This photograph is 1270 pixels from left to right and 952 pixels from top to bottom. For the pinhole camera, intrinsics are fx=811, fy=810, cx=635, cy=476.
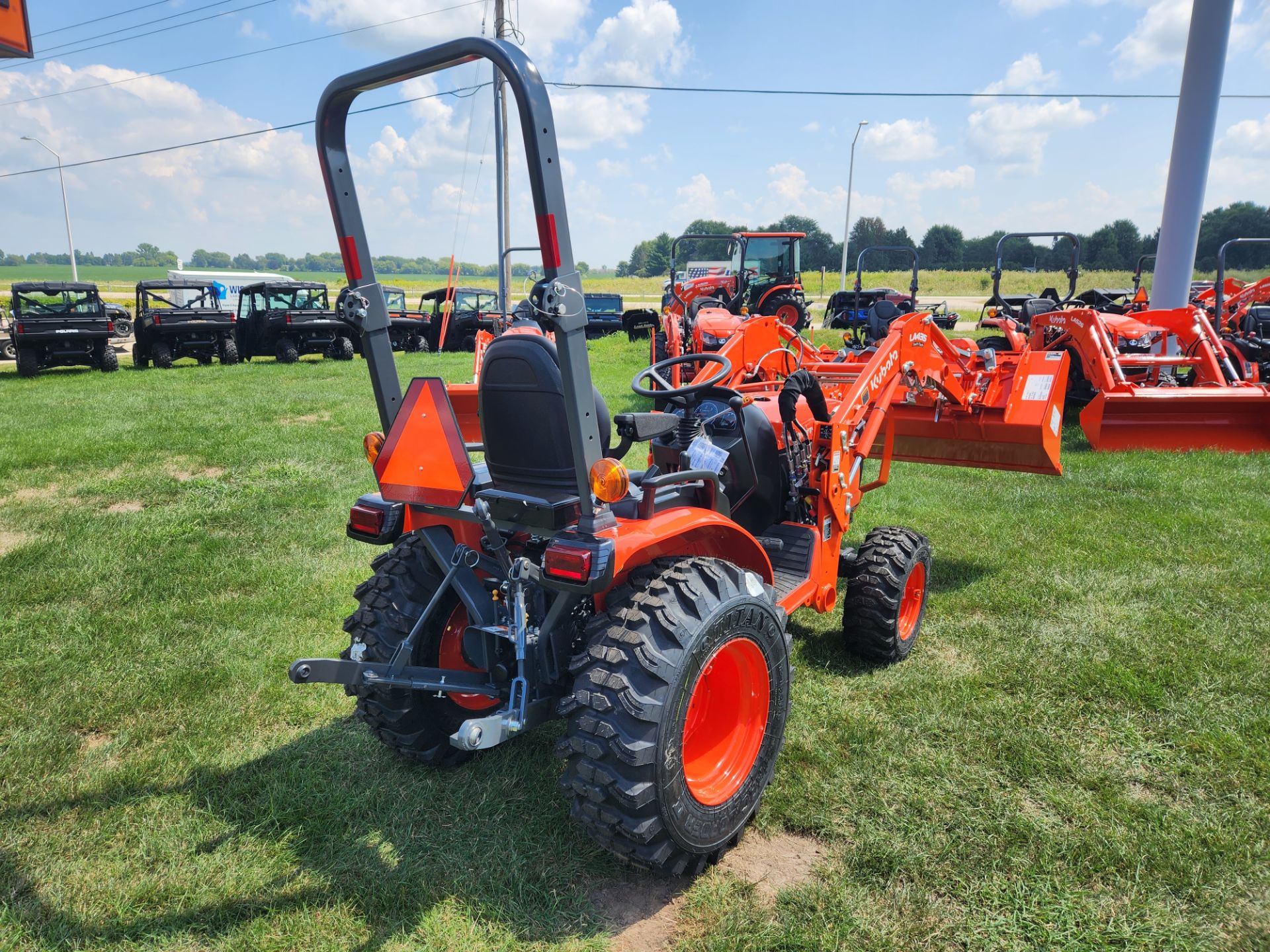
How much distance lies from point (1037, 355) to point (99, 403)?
1287cm

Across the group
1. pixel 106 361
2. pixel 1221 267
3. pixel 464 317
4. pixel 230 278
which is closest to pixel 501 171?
pixel 464 317

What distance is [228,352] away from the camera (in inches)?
722

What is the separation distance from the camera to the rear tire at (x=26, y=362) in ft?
52.5

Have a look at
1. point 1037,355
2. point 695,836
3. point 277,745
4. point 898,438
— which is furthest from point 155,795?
point 1037,355

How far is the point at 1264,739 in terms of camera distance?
11.1ft

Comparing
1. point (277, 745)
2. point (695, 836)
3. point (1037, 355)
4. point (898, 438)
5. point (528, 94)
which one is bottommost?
point (277, 745)

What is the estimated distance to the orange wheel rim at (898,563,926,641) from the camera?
4.40 meters

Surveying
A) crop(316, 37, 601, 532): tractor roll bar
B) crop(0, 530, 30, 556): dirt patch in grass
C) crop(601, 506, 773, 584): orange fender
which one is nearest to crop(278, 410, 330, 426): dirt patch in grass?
crop(0, 530, 30, 556): dirt patch in grass

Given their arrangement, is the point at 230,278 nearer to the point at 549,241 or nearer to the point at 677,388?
the point at 677,388

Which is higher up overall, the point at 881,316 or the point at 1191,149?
the point at 1191,149

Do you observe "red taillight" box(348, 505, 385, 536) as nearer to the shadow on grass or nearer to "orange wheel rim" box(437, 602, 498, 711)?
"orange wheel rim" box(437, 602, 498, 711)

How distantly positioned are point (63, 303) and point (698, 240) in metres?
13.1

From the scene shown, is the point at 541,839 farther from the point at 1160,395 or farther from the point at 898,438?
the point at 1160,395

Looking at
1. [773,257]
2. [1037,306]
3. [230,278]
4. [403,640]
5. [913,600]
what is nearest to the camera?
[403,640]
